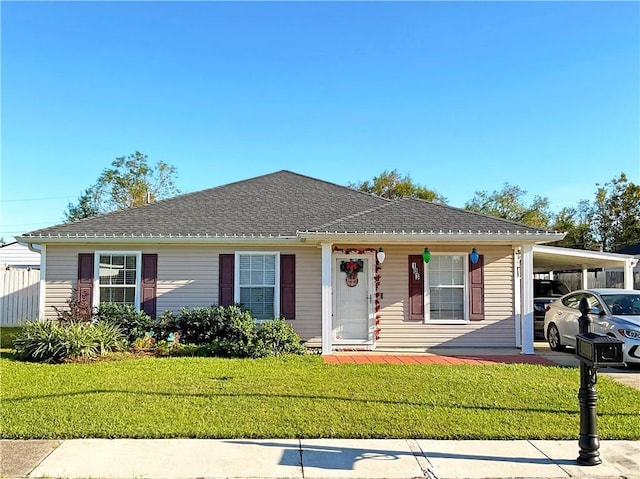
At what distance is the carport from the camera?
33.7ft

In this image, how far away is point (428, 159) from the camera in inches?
904

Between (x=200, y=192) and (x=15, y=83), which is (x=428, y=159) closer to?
(x=200, y=192)

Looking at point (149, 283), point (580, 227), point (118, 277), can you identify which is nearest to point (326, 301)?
point (149, 283)

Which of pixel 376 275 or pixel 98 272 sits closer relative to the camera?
pixel 376 275

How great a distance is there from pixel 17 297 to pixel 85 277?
6618 millimetres

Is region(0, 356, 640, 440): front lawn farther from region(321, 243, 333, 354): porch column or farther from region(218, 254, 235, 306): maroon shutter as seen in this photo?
region(218, 254, 235, 306): maroon shutter

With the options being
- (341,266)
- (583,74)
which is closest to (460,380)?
(341,266)

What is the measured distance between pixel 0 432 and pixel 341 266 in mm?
7504

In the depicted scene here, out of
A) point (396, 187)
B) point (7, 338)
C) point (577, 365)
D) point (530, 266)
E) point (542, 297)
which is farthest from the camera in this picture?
point (396, 187)

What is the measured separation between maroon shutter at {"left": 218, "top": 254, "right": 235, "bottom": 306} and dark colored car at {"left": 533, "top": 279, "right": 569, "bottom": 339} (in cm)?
845

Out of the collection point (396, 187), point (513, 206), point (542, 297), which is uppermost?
point (396, 187)

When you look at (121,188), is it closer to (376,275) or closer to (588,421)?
(376,275)

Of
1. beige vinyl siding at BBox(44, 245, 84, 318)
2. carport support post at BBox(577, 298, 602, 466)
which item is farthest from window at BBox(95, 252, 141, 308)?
carport support post at BBox(577, 298, 602, 466)

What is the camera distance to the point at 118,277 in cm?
1136
